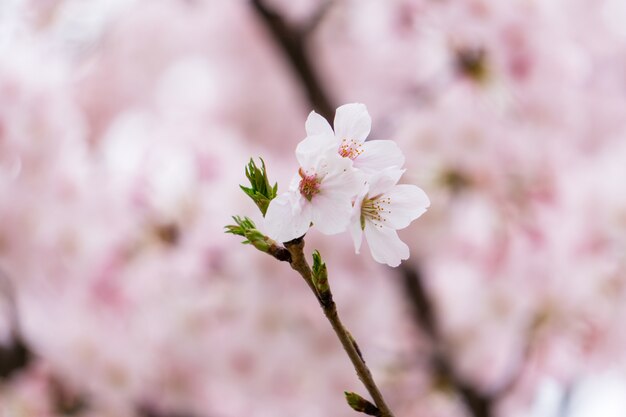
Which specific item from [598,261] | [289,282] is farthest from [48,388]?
[598,261]

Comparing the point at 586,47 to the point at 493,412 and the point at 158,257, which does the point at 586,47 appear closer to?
the point at 493,412

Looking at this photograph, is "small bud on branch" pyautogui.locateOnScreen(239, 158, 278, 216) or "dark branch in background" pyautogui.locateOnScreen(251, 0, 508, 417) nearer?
"small bud on branch" pyautogui.locateOnScreen(239, 158, 278, 216)

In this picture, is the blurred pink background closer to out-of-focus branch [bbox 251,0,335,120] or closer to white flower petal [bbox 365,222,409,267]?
out-of-focus branch [bbox 251,0,335,120]

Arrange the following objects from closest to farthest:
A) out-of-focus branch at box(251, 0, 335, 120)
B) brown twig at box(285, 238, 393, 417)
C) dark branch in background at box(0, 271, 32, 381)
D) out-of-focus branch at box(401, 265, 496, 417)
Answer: brown twig at box(285, 238, 393, 417) < out-of-focus branch at box(251, 0, 335, 120) < out-of-focus branch at box(401, 265, 496, 417) < dark branch in background at box(0, 271, 32, 381)

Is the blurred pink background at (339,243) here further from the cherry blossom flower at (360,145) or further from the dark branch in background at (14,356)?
the cherry blossom flower at (360,145)

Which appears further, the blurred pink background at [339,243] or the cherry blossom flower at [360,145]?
the blurred pink background at [339,243]

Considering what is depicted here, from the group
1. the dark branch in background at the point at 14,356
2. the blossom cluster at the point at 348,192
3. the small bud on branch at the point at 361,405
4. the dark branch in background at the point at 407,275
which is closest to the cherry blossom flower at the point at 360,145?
the blossom cluster at the point at 348,192

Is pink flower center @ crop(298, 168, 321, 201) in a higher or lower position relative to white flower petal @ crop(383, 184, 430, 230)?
lower

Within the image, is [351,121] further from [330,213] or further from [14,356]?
[14,356]

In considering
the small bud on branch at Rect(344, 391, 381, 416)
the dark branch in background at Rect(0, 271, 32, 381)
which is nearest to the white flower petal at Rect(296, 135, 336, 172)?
the small bud on branch at Rect(344, 391, 381, 416)
